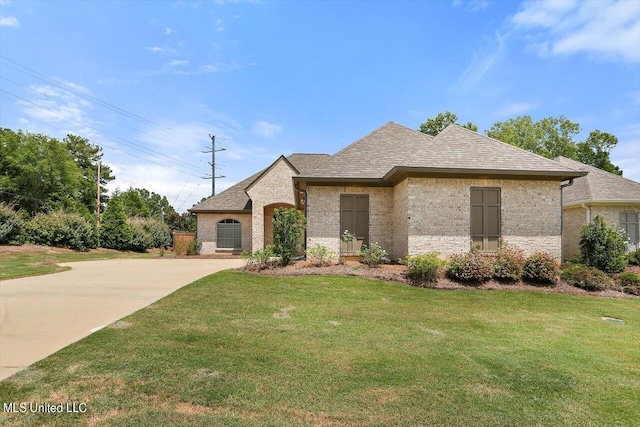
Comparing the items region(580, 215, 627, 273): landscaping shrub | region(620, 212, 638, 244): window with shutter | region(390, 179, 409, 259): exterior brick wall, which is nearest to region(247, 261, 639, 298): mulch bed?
region(390, 179, 409, 259): exterior brick wall

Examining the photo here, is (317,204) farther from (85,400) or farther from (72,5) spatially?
(72,5)

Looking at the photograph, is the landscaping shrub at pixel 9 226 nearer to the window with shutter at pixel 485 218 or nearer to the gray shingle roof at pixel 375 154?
the gray shingle roof at pixel 375 154

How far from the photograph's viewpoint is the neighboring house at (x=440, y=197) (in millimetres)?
11711

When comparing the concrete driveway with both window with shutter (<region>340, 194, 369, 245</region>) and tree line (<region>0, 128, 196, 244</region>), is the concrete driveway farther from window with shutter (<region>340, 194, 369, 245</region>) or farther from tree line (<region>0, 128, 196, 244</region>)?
tree line (<region>0, 128, 196, 244</region>)

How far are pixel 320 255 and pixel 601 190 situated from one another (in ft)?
47.1

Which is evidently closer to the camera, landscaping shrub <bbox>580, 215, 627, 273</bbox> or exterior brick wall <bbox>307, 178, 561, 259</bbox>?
landscaping shrub <bbox>580, 215, 627, 273</bbox>

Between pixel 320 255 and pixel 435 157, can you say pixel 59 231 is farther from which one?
pixel 435 157

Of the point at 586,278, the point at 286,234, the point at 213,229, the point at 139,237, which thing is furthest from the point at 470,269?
the point at 139,237

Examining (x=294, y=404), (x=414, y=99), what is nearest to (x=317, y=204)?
(x=414, y=99)

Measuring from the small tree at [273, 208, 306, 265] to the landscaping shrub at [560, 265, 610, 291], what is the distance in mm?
9212

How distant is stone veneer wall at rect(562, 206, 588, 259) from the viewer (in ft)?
50.1

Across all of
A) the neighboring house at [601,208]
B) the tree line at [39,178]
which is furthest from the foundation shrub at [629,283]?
the tree line at [39,178]

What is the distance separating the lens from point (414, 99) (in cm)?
1519

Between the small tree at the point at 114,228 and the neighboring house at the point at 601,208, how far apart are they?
31.0m
